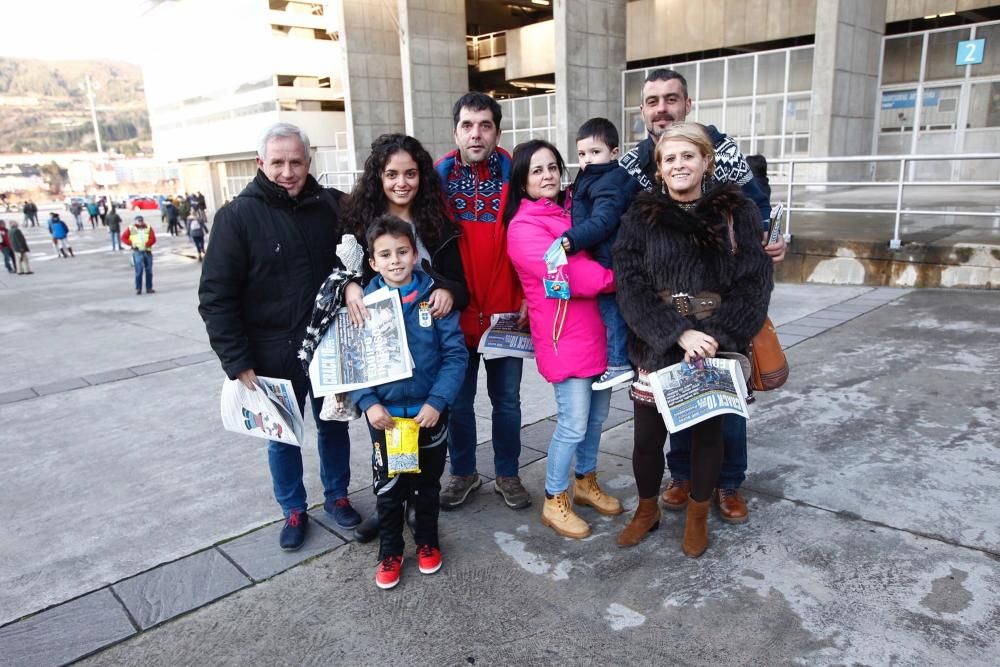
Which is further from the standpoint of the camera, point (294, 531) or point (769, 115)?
point (769, 115)

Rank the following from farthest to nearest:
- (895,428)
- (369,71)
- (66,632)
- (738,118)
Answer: (369,71), (738,118), (895,428), (66,632)

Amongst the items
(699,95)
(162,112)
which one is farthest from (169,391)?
(162,112)

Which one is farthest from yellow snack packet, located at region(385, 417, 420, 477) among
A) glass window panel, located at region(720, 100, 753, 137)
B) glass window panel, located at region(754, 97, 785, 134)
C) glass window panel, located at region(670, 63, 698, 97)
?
glass window panel, located at region(670, 63, 698, 97)

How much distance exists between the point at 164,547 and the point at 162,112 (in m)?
64.0

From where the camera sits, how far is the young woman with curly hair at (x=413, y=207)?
298 centimetres

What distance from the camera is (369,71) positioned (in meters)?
28.1

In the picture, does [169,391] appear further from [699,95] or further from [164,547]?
[699,95]

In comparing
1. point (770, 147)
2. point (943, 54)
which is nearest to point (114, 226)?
point (770, 147)

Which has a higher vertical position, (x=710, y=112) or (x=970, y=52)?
(x=970, y=52)

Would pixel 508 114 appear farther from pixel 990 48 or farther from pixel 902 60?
pixel 990 48

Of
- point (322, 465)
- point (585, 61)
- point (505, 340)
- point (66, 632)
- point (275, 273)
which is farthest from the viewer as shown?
point (585, 61)

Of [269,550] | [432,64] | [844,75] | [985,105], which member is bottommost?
[269,550]

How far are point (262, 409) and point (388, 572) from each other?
0.93 meters

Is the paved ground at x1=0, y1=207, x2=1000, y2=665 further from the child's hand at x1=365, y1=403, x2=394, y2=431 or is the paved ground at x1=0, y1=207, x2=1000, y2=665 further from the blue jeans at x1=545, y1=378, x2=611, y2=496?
the child's hand at x1=365, y1=403, x2=394, y2=431
